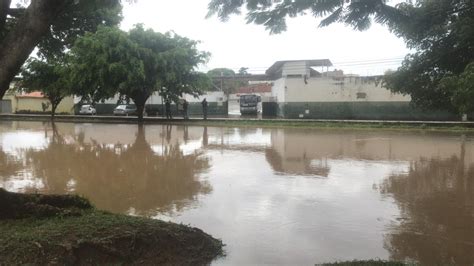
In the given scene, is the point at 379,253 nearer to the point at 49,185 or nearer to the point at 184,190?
the point at 184,190

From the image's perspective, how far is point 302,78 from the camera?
38000 millimetres

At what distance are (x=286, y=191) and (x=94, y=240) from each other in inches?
218

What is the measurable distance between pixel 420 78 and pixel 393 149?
32.4ft

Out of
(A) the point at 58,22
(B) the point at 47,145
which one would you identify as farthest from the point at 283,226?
(B) the point at 47,145

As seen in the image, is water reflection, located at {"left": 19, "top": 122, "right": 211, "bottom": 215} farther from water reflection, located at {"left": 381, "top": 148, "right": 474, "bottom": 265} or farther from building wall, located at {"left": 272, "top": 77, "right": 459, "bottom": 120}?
building wall, located at {"left": 272, "top": 77, "right": 459, "bottom": 120}

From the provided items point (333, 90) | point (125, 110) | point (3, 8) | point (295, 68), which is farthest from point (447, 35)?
point (125, 110)

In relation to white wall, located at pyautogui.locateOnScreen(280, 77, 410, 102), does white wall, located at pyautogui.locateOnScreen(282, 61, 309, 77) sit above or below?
above

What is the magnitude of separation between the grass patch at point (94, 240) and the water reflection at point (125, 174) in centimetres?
235

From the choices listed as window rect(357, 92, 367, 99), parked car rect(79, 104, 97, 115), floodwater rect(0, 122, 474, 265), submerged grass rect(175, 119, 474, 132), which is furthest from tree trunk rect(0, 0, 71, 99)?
parked car rect(79, 104, 97, 115)

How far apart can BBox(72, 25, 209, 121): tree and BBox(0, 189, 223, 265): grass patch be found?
2458 cm

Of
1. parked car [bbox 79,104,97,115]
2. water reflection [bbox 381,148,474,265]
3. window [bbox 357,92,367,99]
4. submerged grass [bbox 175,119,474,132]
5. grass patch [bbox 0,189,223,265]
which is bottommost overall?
water reflection [bbox 381,148,474,265]

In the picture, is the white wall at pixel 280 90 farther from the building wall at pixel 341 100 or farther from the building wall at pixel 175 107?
the building wall at pixel 175 107

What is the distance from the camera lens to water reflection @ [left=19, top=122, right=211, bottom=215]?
879 centimetres

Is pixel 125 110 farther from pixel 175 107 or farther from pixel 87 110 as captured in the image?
pixel 175 107
